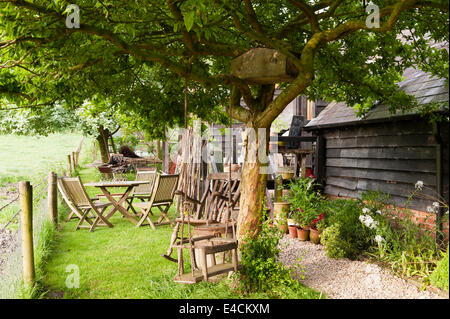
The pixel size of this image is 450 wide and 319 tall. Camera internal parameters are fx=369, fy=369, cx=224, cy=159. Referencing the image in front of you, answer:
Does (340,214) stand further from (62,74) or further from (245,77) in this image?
(62,74)

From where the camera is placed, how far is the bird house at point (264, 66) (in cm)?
384

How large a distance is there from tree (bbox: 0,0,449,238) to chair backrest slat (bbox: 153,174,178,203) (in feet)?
8.86

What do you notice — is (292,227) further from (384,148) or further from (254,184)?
(254,184)

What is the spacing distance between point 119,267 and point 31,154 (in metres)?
15.5

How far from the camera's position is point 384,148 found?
6.48 meters

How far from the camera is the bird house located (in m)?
3.84

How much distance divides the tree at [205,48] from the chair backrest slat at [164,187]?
2701mm

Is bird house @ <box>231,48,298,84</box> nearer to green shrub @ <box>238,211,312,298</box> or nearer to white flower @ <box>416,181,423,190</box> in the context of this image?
green shrub @ <box>238,211,312,298</box>

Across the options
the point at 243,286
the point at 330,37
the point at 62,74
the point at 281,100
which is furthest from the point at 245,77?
the point at 243,286

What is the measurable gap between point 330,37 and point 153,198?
537 centimetres

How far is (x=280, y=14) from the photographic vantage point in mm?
6039

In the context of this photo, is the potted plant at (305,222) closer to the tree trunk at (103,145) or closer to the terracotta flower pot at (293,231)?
the terracotta flower pot at (293,231)

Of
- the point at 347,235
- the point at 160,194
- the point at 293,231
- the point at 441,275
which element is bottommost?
the point at 293,231

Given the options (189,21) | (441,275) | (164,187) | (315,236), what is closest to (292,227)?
(315,236)
